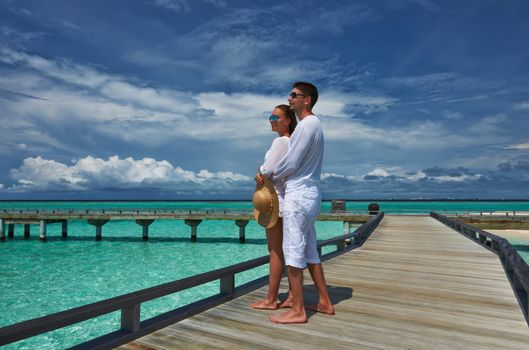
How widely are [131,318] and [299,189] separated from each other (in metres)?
1.84

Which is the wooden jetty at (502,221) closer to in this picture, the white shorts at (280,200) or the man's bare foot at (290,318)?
the man's bare foot at (290,318)

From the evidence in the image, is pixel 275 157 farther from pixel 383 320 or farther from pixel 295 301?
pixel 383 320

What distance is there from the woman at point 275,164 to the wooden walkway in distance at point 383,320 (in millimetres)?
375

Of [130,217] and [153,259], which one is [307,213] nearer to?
[153,259]

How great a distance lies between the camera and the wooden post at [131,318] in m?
3.05

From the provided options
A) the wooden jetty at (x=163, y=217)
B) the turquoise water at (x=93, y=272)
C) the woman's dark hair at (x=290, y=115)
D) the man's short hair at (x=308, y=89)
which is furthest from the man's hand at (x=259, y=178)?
the wooden jetty at (x=163, y=217)

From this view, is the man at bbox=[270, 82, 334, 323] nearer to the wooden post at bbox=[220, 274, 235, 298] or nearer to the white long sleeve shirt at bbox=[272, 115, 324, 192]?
the white long sleeve shirt at bbox=[272, 115, 324, 192]

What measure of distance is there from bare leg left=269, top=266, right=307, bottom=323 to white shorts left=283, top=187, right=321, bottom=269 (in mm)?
118

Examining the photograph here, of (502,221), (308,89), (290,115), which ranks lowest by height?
(502,221)

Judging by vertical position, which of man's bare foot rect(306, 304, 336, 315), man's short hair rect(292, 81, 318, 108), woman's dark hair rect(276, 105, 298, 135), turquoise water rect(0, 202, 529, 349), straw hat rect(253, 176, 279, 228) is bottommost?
turquoise water rect(0, 202, 529, 349)

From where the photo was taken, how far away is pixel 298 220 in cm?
328

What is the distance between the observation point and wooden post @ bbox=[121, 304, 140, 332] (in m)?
3.05

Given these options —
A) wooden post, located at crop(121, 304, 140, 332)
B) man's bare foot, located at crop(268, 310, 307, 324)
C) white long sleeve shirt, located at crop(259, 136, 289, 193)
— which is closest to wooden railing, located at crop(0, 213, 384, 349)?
wooden post, located at crop(121, 304, 140, 332)

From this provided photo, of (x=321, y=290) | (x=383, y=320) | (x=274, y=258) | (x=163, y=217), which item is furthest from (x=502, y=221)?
(x=274, y=258)
